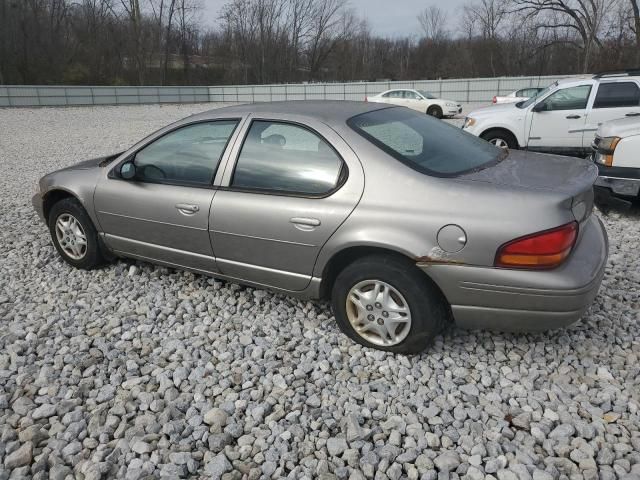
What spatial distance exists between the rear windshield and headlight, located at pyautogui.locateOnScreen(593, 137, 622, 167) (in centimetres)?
260

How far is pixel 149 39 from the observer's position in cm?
5056

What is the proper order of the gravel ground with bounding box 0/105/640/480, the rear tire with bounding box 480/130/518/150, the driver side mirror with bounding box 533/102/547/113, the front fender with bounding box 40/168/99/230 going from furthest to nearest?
the rear tire with bounding box 480/130/518/150 < the driver side mirror with bounding box 533/102/547/113 < the front fender with bounding box 40/168/99/230 < the gravel ground with bounding box 0/105/640/480

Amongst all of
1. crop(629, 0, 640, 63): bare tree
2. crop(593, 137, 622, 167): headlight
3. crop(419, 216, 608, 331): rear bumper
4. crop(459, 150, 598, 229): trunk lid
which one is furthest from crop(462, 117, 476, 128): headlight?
crop(629, 0, 640, 63): bare tree

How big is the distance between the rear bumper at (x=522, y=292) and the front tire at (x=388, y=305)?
4.6 inches

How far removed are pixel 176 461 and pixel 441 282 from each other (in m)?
1.59

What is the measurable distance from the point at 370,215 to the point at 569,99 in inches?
300

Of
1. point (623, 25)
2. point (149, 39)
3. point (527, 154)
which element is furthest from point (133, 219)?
point (149, 39)

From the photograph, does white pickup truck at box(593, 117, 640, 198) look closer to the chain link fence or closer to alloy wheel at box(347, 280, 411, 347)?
alloy wheel at box(347, 280, 411, 347)

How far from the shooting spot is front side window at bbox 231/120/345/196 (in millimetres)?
3037

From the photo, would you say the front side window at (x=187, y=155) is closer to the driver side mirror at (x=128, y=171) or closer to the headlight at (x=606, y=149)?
the driver side mirror at (x=128, y=171)

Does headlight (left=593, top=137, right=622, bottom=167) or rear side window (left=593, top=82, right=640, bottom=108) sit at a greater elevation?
rear side window (left=593, top=82, right=640, bottom=108)

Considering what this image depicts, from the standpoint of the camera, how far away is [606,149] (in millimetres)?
5484

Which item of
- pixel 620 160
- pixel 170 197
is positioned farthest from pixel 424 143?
pixel 620 160

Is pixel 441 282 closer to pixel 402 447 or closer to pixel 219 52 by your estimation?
pixel 402 447
